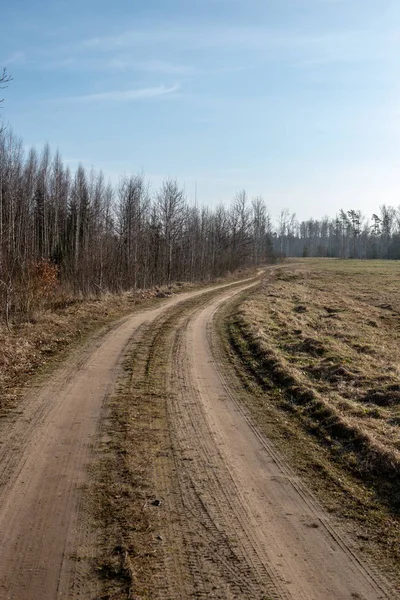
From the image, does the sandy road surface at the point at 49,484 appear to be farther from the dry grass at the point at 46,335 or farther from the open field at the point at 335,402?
the open field at the point at 335,402

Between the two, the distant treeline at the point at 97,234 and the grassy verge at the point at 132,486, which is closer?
the grassy verge at the point at 132,486

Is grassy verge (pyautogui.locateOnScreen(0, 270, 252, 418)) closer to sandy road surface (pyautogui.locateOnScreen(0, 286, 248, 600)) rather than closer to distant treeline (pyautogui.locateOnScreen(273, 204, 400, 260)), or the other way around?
sandy road surface (pyautogui.locateOnScreen(0, 286, 248, 600))

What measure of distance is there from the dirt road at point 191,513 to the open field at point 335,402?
0.42m

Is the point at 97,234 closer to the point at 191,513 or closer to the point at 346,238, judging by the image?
the point at 191,513

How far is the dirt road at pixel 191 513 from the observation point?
4289 mm

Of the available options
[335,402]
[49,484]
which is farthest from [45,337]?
[49,484]

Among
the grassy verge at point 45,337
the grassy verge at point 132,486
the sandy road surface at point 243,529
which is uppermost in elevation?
the grassy verge at point 45,337

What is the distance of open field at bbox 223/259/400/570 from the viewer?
6.02 metres

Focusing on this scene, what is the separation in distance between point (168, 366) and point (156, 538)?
24.1ft

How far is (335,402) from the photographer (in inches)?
382

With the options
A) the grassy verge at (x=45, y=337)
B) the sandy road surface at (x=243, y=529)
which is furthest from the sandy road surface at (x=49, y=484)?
the sandy road surface at (x=243, y=529)

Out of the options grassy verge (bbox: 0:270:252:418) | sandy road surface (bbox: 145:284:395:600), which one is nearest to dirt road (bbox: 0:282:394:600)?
sandy road surface (bbox: 145:284:395:600)

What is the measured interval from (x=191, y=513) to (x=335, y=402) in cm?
501

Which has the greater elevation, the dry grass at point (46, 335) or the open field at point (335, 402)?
the dry grass at point (46, 335)
